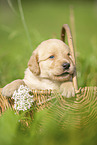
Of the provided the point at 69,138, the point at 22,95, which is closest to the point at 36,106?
the point at 22,95

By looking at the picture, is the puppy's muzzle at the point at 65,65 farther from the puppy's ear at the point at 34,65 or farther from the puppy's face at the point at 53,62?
the puppy's ear at the point at 34,65

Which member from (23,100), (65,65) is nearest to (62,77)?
(65,65)

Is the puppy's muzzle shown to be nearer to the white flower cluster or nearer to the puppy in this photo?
the puppy

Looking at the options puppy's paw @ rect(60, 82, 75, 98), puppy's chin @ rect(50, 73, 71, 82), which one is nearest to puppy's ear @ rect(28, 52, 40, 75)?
puppy's chin @ rect(50, 73, 71, 82)

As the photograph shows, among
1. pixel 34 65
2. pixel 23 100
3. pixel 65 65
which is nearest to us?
pixel 23 100

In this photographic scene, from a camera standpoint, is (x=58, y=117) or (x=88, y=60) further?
(x=88, y=60)

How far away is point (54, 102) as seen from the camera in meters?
1.26

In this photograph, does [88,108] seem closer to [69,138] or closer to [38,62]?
[69,138]

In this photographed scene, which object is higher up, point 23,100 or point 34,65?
point 34,65

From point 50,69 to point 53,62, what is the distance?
0.19 ft

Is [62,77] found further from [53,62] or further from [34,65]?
[34,65]

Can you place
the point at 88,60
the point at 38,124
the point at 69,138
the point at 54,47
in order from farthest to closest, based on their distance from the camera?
the point at 88,60 < the point at 54,47 < the point at 38,124 < the point at 69,138

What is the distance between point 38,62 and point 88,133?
2.31 feet

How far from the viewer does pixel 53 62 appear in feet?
4.84
